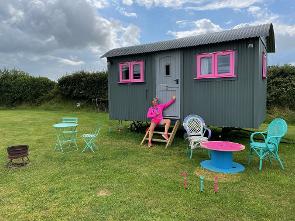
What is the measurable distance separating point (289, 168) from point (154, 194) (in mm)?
3336

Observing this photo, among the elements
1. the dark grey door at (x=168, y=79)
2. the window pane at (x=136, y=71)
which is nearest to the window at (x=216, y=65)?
the dark grey door at (x=168, y=79)

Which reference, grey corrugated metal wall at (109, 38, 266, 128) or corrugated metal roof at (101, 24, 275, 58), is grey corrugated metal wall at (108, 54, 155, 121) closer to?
grey corrugated metal wall at (109, 38, 266, 128)

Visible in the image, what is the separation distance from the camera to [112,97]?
34.6 ft

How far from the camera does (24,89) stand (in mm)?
22391

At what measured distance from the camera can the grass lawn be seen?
13.0ft

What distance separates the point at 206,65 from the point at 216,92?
34.8 inches

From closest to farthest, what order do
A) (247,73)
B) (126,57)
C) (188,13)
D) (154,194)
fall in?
(154,194) < (247,73) < (126,57) < (188,13)

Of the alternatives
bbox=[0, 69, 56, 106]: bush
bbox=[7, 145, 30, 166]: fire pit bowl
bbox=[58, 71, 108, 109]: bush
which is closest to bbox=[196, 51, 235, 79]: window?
bbox=[7, 145, 30, 166]: fire pit bowl

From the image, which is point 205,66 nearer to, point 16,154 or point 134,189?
point 134,189

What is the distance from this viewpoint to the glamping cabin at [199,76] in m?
7.46

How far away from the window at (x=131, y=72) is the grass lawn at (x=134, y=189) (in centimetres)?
325

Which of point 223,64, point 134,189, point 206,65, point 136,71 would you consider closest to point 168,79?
point 136,71

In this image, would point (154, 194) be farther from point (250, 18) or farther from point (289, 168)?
point (250, 18)

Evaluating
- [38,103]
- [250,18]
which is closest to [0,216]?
[250,18]
